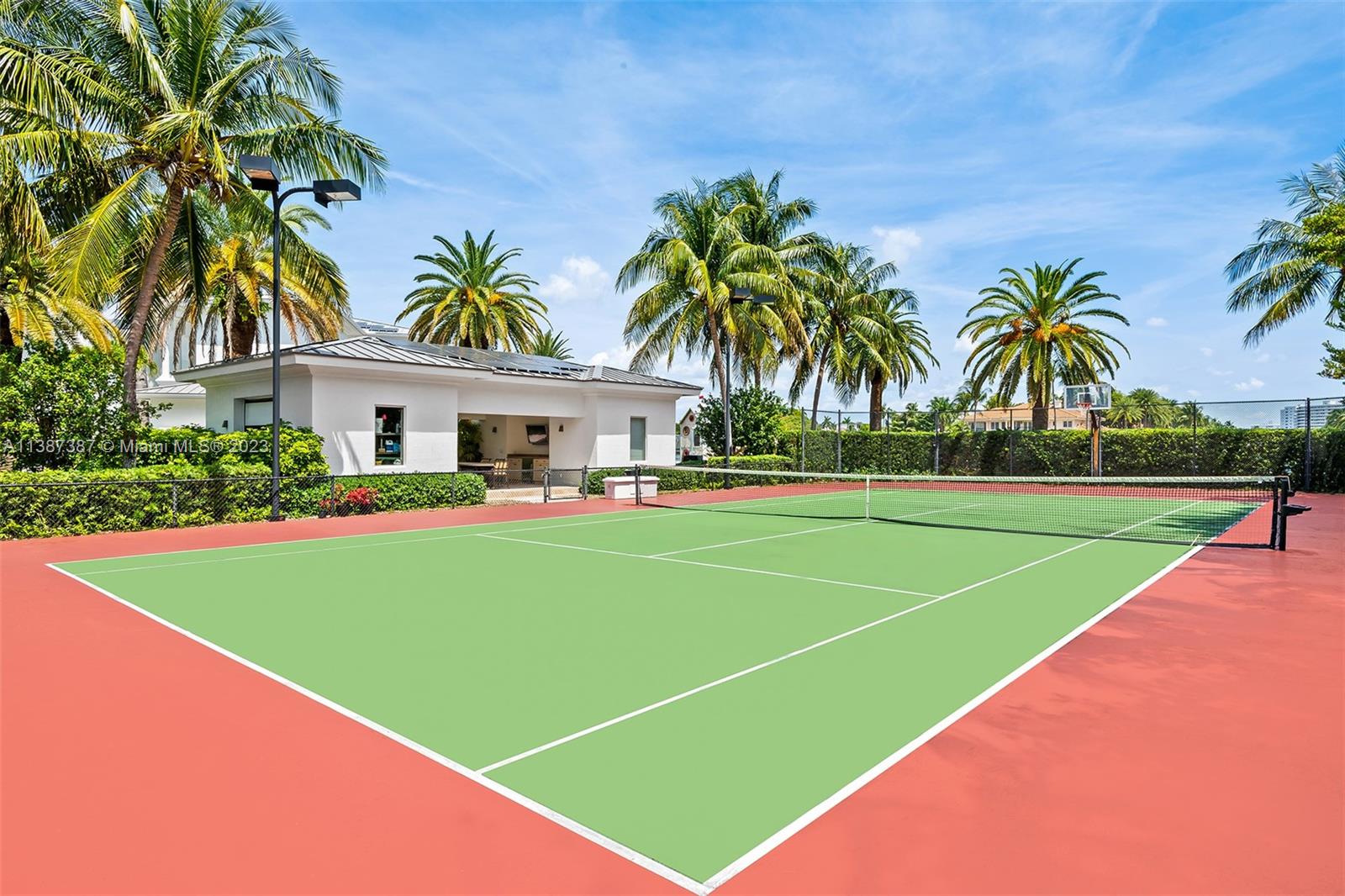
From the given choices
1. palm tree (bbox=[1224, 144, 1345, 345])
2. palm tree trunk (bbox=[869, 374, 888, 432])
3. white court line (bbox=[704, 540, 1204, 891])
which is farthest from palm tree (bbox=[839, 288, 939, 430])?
white court line (bbox=[704, 540, 1204, 891])

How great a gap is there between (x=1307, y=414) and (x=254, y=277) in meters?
33.2

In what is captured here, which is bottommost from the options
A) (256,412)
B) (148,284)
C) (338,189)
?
(256,412)

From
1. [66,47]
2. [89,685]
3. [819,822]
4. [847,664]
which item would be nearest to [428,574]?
[89,685]

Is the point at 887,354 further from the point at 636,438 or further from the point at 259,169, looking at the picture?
the point at 259,169

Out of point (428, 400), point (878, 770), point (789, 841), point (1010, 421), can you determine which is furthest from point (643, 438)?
point (789, 841)

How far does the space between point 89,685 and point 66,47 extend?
16123 millimetres

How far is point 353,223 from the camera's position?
1995 centimetres

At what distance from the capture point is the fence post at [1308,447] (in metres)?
24.2

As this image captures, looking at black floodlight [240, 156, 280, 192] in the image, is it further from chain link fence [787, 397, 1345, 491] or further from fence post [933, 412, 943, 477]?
fence post [933, 412, 943, 477]

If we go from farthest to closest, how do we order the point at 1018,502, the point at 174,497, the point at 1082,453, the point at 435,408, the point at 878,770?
the point at 1082,453
the point at 1018,502
the point at 435,408
the point at 174,497
the point at 878,770

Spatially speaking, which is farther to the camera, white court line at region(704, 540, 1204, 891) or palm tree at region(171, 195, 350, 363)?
palm tree at region(171, 195, 350, 363)

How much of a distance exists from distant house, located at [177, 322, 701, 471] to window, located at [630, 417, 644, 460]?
34 mm

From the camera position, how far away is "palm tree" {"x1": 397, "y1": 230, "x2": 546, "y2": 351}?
32.9 meters

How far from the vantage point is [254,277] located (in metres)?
24.6
